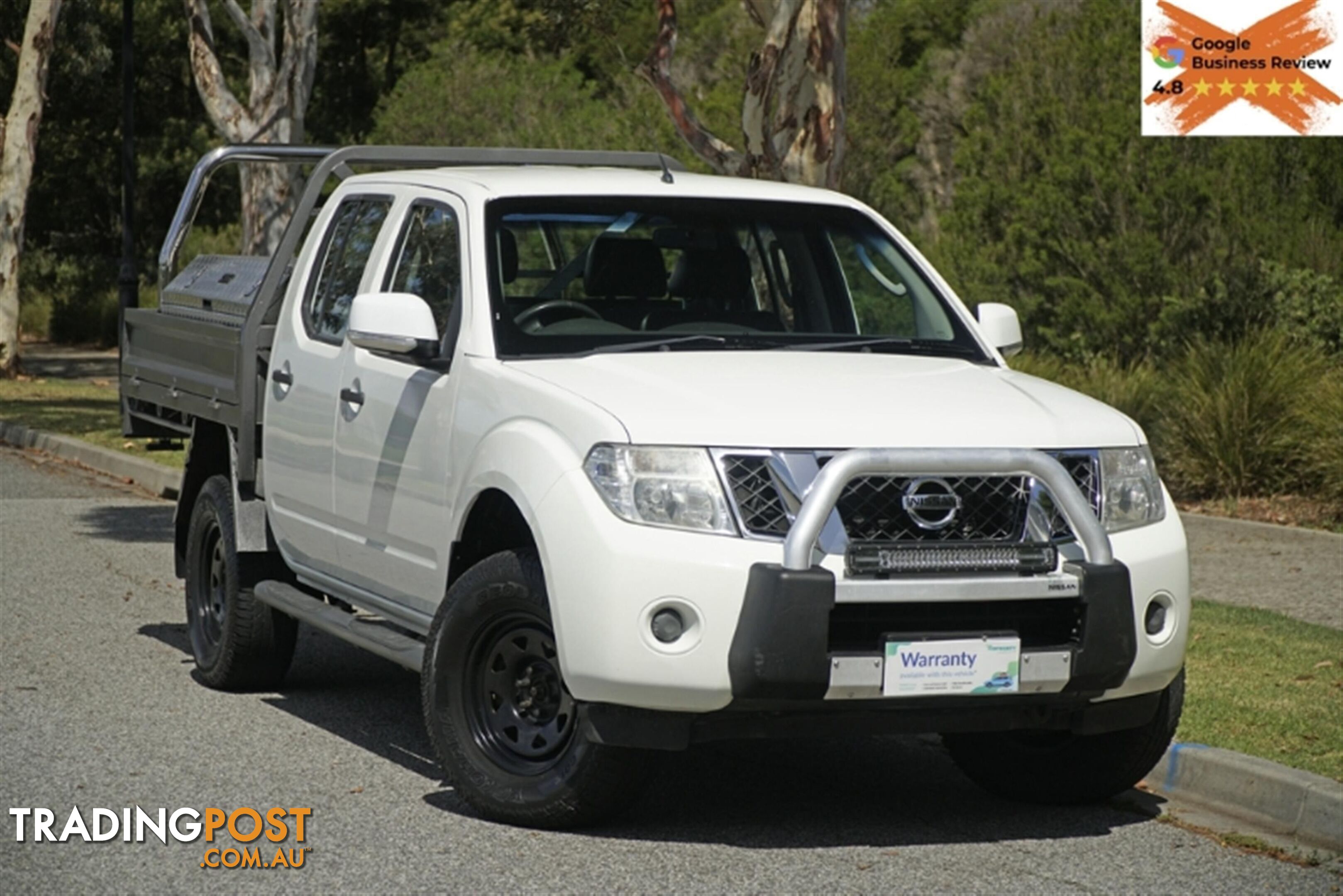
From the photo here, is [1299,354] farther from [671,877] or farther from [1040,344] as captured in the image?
[671,877]

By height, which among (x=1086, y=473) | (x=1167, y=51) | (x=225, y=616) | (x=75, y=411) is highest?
(x=1167, y=51)

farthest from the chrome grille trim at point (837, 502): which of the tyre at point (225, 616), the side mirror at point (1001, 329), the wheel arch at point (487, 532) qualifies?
the tyre at point (225, 616)

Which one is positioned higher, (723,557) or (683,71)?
(683,71)

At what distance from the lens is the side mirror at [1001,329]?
7688 millimetres

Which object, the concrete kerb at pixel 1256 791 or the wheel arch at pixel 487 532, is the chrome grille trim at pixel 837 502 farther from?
the concrete kerb at pixel 1256 791

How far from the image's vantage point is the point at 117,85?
43.4 meters

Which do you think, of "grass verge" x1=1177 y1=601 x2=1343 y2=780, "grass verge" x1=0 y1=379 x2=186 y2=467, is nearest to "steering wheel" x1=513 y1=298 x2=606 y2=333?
"grass verge" x1=1177 y1=601 x2=1343 y2=780

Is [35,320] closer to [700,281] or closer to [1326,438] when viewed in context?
[1326,438]

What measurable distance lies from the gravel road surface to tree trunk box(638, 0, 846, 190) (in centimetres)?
658

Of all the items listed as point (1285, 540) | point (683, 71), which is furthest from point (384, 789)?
point (683, 71)

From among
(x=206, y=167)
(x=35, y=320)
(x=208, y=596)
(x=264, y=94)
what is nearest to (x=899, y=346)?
(x=208, y=596)

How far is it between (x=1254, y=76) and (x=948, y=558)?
18942mm

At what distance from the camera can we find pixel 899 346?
754 centimetres

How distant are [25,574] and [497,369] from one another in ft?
19.8
